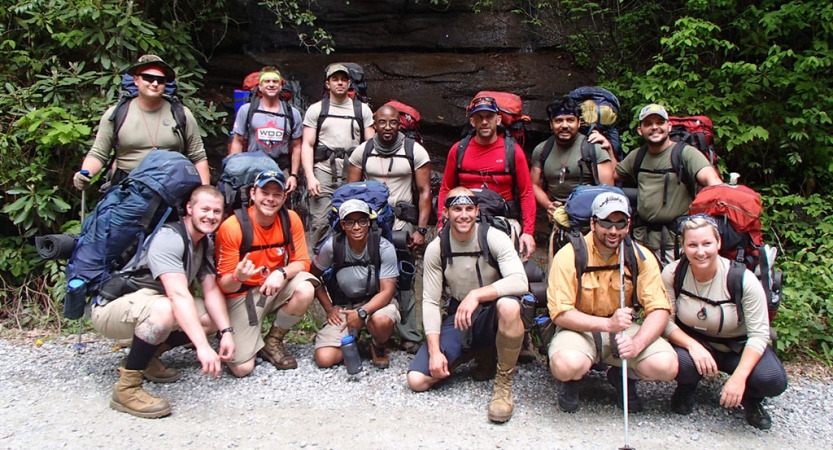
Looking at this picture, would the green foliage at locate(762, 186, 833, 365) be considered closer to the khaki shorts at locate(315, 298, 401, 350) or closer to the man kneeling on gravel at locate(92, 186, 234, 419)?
the khaki shorts at locate(315, 298, 401, 350)

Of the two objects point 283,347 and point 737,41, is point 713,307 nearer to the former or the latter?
point 283,347

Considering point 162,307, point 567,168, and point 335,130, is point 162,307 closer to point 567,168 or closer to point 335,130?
point 335,130

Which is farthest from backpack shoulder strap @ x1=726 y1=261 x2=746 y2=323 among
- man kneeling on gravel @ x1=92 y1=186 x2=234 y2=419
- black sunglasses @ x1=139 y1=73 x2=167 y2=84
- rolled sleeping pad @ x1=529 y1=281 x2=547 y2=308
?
black sunglasses @ x1=139 y1=73 x2=167 y2=84

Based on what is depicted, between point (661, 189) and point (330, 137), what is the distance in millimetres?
3564

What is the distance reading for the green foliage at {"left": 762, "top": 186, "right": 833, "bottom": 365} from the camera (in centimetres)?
567

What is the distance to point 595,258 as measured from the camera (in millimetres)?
4539

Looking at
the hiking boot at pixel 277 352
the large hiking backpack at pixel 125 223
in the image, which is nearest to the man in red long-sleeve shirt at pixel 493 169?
the hiking boot at pixel 277 352

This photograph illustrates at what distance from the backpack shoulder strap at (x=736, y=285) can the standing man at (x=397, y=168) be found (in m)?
2.92

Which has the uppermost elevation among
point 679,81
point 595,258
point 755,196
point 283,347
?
point 679,81

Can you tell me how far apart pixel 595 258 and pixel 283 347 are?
2.93 meters

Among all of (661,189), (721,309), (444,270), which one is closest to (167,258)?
(444,270)

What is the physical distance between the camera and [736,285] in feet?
14.3

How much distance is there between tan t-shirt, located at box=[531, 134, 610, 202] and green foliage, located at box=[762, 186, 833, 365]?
227 centimetres

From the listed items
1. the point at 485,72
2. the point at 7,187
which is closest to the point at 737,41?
the point at 485,72
